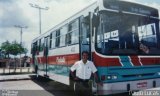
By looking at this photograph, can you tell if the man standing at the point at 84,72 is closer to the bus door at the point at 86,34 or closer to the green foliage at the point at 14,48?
the bus door at the point at 86,34

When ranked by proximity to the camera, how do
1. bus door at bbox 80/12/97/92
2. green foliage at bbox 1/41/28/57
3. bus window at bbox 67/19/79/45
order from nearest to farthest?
1. bus door at bbox 80/12/97/92
2. bus window at bbox 67/19/79/45
3. green foliage at bbox 1/41/28/57

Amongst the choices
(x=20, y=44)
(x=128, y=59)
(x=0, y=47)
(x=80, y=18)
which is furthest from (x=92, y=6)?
(x=0, y=47)

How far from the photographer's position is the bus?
786cm

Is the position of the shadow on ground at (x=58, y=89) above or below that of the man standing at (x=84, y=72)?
below

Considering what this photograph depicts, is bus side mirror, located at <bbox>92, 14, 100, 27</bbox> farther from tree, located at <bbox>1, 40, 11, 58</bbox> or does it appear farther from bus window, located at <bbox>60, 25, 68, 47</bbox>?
tree, located at <bbox>1, 40, 11, 58</bbox>

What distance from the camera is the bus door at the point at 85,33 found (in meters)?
8.38

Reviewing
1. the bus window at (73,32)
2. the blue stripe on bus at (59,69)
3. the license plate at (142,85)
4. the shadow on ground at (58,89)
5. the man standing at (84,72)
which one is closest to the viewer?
the man standing at (84,72)

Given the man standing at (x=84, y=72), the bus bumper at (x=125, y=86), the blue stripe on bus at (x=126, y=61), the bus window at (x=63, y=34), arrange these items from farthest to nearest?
1. the bus window at (x=63, y=34)
2. the blue stripe on bus at (x=126, y=61)
3. the man standing at (x=84, y=72)
4. the bus bumper at (x=125, y=86)

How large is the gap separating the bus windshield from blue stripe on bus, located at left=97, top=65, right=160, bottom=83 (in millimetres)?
512

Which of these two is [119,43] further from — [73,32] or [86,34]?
[73,32]

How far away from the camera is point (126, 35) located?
8.23m

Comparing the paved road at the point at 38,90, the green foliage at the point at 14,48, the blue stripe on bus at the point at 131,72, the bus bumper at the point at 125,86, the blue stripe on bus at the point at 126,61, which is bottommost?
the paved road at the point at 38,90

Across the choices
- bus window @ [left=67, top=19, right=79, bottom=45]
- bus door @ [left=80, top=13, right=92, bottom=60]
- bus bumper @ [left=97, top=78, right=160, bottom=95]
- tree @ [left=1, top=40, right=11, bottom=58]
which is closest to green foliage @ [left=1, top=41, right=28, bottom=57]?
tree @ [left=1, top=40, right=11, bottom=58]

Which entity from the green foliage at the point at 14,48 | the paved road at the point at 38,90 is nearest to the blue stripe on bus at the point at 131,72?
the paved road at the point at 38,90
